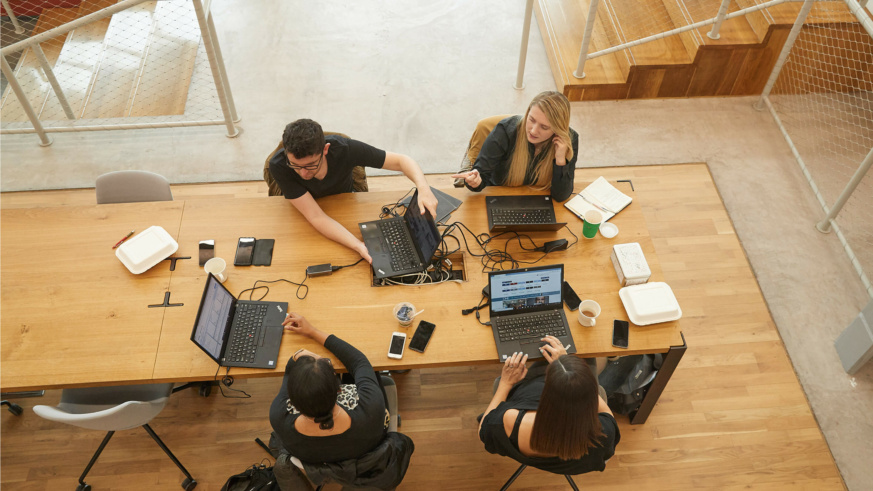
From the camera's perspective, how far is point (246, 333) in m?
2.47

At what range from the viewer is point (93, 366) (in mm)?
2373

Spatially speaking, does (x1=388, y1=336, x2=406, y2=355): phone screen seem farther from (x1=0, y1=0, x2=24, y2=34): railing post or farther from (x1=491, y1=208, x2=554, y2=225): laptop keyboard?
(x1=0, y1=0, x2=24, y2=34): railing post

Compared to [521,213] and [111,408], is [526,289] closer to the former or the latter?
[521,213]

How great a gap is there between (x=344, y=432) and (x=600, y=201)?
1.64m

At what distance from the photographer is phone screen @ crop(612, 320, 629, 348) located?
2.44m

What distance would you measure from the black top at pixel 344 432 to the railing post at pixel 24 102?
9.49 ft

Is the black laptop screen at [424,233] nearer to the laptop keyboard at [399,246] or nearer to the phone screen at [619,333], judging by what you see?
the laptop keyboard at [399,246]

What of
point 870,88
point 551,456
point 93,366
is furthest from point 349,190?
point 870,88

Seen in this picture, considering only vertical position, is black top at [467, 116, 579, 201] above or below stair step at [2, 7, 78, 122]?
above

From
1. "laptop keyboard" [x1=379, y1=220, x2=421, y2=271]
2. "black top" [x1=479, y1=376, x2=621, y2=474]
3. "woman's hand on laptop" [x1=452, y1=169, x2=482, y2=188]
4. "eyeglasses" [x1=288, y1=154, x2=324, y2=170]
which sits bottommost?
"black top" [x1=479, y1=376, x2=621, y2=474]

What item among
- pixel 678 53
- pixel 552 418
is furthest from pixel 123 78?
pixel 552 418

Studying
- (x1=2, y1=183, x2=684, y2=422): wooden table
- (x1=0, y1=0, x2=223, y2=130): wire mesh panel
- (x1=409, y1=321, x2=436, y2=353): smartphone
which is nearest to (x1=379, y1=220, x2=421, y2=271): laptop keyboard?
(x1=2, y1=183, x2=684, y2=422): wooden table

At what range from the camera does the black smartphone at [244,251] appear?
268 cm

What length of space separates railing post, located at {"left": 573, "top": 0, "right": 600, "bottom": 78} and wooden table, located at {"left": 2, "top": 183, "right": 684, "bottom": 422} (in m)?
1.60
